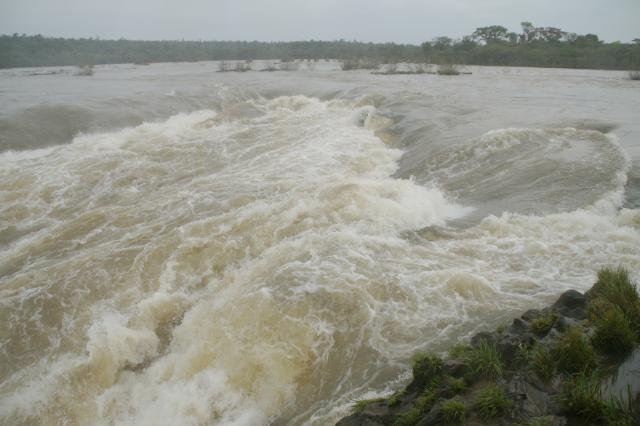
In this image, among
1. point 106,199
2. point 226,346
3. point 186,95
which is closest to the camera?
point 226,346

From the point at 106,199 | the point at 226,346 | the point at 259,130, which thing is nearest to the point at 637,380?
the point at 226,346

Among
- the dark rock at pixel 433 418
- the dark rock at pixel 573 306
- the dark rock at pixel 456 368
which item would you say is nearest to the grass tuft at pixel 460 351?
the dark rock at pixel 456 368

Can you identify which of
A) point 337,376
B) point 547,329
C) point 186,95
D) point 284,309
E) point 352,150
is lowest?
point 337,376

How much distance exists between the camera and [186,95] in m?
26.9

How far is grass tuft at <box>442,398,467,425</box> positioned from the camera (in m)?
3.58

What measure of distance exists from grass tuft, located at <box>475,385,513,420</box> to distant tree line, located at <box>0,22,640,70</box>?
45297mm

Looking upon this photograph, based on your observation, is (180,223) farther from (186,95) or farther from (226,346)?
(186,95)

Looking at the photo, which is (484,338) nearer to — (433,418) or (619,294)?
(433,418)

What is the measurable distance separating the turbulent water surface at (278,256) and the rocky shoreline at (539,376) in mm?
724

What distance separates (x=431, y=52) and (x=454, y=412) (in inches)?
2610

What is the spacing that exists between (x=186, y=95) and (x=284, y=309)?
79.2ft

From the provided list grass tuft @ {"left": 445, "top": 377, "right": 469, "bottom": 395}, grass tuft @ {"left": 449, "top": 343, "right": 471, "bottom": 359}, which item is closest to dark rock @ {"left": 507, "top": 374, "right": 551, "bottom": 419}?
grass tuft @ {"left": 445, "top": 377, "right": 469, "bottom": 395}

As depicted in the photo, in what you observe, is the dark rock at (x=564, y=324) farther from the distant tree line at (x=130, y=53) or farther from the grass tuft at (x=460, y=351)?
the distant tree line at (x=130, y=53)

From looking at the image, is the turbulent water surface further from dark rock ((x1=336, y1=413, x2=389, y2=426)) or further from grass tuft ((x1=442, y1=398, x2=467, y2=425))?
grass tuft ((x1=442, y1=398, x2=467, y2=425))
